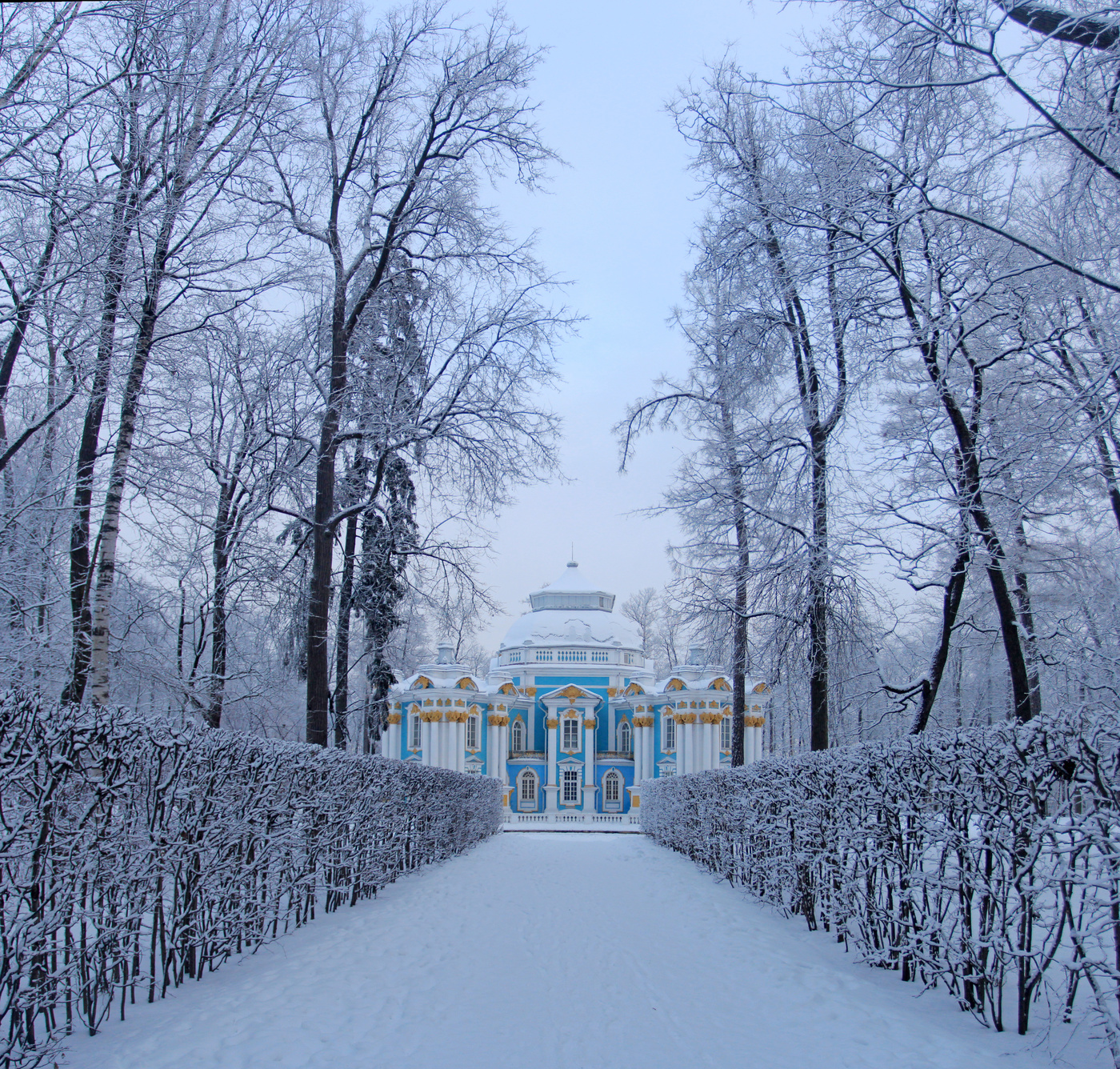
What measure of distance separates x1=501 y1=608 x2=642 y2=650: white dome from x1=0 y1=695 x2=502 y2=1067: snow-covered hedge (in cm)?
3634

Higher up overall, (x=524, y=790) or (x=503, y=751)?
(x=503, y=751)

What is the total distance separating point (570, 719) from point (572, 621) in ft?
18.2

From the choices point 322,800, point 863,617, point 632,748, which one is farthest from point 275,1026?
point 632,748

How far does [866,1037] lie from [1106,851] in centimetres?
181

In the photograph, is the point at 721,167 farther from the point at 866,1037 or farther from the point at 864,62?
the point at 866,1037

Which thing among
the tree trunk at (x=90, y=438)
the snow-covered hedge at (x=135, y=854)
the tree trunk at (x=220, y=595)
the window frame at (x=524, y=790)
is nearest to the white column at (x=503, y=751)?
the window frame at (x=524, y=790)

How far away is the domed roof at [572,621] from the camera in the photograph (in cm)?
4469

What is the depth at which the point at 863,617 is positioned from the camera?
A: 39.3 feet

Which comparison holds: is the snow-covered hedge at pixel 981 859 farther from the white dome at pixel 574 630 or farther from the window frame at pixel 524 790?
the white dome at pixel 574 630

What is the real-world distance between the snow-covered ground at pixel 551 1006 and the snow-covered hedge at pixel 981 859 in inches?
11.7

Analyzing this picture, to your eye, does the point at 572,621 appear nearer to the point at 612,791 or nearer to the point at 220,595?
the point at 612,791

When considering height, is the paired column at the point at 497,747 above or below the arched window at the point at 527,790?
above

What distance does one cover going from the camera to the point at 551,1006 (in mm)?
5352

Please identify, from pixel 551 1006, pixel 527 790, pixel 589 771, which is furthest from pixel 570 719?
pixel 551 1006
